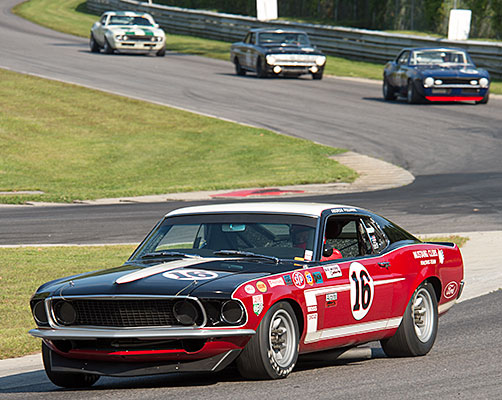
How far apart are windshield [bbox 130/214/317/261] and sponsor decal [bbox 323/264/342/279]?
6.5 inches

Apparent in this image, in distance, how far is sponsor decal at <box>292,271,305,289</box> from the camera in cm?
703

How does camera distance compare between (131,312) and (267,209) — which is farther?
(267,209)

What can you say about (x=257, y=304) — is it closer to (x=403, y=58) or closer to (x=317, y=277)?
(x=317, y=277)

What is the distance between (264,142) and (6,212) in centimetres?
968

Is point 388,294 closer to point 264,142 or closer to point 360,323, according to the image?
point 360,323

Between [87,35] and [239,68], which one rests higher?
[239,68]

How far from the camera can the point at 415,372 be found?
7473mm

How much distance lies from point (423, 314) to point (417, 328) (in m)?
0.19

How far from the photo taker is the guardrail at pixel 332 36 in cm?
3634

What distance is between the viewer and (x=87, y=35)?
170 ft

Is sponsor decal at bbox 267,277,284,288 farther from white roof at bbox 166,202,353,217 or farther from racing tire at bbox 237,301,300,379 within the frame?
white roof at bbox 166,202,353,217

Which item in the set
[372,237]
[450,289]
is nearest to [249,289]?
[372,237]

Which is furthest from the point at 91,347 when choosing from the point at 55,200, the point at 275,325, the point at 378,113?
the point at 378,113

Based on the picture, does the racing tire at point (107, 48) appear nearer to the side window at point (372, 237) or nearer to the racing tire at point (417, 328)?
the side window at point (372, 237)
